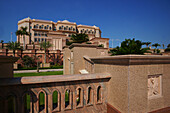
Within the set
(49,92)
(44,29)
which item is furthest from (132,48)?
(44,29)

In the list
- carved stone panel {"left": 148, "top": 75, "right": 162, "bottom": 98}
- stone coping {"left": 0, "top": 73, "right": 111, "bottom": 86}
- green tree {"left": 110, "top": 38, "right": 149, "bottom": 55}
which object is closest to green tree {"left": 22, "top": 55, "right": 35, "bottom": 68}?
green tree {"left": 110, "top": 38, "right": 149, "bottom": 55}

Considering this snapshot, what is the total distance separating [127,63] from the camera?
2230 millimetres

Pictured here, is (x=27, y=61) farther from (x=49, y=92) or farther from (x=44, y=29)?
(x=49, y=92)

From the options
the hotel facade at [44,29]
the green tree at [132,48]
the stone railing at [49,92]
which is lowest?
the stone railing at [49,92]

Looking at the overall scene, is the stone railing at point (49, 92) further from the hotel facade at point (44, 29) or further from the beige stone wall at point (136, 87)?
the hotel facade at point (44, 29)

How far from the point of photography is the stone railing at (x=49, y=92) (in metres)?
2.12

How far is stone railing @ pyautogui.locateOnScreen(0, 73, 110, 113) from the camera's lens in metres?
2.12

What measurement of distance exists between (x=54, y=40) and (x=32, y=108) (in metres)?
40.9

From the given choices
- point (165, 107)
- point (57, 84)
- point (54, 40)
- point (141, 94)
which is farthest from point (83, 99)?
point (54, 40)

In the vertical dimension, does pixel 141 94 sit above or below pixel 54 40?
below

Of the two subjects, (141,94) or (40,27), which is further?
(40,27)

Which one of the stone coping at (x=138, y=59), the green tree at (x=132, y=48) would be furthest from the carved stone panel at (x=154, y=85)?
the green tree at (x=132, y=48)

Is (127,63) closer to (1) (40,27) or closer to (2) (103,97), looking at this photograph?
(2) (103,97)

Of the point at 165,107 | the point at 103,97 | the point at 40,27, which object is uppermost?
the point at 40,27
